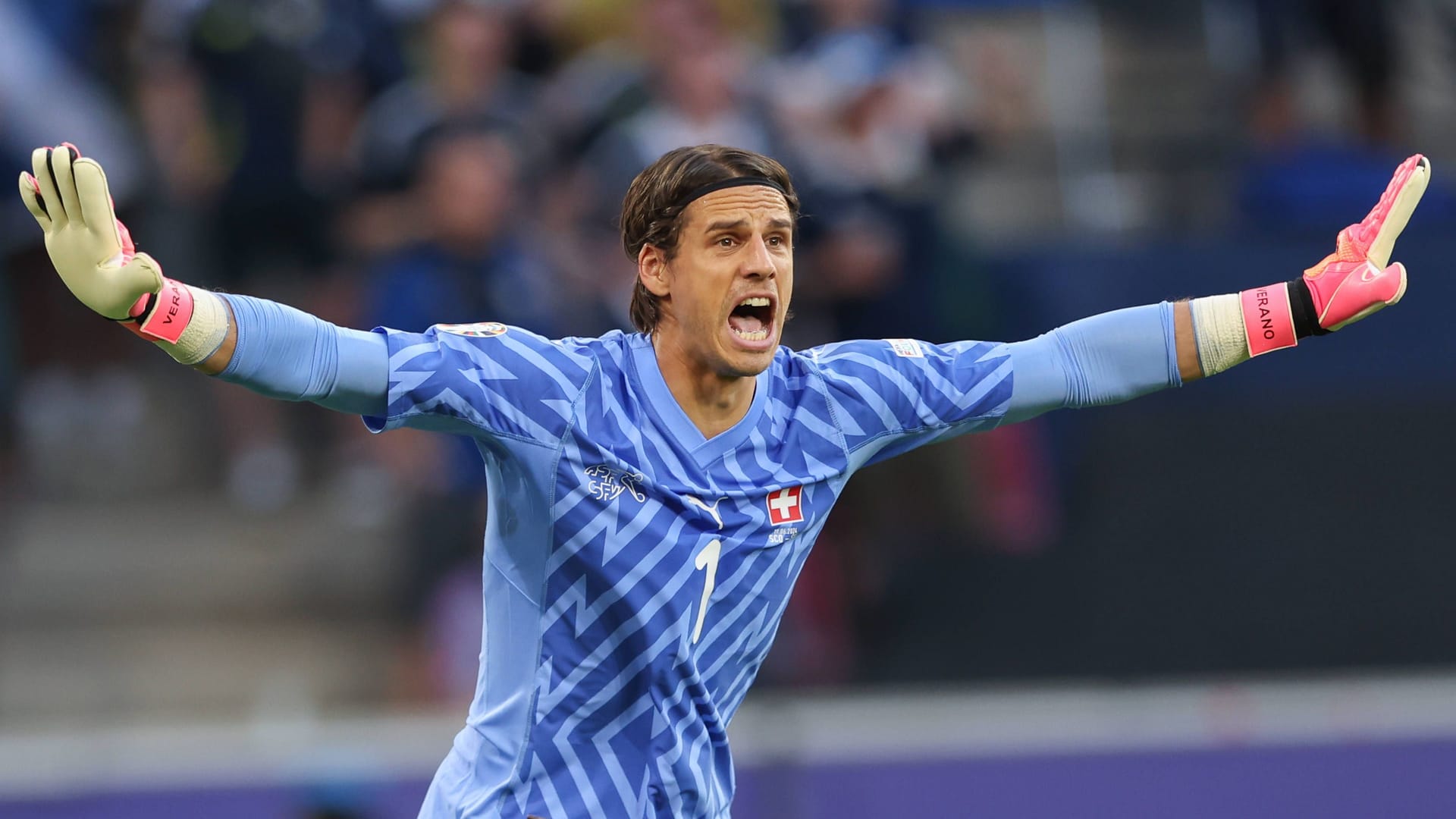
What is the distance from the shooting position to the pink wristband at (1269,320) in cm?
436

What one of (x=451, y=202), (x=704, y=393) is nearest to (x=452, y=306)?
(x=451, y=202)

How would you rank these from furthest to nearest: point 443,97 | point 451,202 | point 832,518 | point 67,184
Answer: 1. point 443,97
2. point 451,202
3. point 832,518
4. point 67,184

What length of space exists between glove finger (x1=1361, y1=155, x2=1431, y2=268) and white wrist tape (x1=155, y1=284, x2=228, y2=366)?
2546 millimetres

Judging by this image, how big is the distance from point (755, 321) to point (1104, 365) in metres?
0.86

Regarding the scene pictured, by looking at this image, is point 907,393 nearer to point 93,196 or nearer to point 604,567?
point 604,567

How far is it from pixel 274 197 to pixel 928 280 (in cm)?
319

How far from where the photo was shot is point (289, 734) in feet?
27.2

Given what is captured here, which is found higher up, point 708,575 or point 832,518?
point 832,518

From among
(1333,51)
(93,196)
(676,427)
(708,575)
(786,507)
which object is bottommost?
(708,575)

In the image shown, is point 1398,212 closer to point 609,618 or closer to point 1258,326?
point 1258,326

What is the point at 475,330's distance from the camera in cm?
406

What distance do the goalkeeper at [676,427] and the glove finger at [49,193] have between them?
37 cm

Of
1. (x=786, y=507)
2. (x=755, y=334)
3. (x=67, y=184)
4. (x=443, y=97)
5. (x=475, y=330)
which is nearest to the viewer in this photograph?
(x=67, y=184)

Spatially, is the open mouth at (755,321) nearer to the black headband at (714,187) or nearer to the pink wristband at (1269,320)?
the black headband at (714,187)
